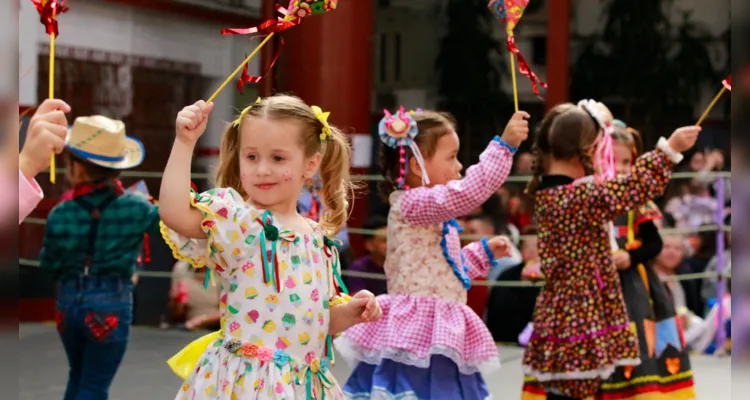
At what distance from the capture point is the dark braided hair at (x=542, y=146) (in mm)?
4070

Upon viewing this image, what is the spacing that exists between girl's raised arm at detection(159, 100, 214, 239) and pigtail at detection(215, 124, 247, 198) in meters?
0.34

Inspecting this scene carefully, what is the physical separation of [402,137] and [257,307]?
1348mm

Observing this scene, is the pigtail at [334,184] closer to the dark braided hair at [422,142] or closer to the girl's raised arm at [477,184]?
the girl's raised arm at [477,184]

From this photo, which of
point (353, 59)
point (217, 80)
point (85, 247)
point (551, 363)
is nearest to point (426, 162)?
point (551, 363)

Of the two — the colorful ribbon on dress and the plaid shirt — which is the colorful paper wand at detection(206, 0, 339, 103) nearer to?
the colorful ribbon on dress

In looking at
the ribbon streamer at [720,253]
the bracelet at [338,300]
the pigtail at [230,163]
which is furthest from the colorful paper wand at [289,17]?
the ribbon streamer at [720,253]

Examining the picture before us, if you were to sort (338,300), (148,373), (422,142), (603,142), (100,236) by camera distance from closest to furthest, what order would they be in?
(338,300) → (422,142) → (603,142) → (100,236) → (148,373)

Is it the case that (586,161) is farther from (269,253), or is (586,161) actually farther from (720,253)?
(720,253)

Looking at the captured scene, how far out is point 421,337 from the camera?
12.1 ft

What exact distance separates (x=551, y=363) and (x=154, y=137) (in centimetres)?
570

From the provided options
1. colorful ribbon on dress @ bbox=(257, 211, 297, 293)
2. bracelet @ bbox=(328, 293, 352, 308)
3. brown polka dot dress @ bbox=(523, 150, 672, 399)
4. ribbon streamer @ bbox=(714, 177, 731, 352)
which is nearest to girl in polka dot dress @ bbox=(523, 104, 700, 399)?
brown polka dot dress @ bbox=(523, 150, 672, 399)

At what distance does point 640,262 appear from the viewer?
4242 millimetres

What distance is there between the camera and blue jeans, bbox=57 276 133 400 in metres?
4.21

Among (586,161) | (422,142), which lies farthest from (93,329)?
(586,161)
